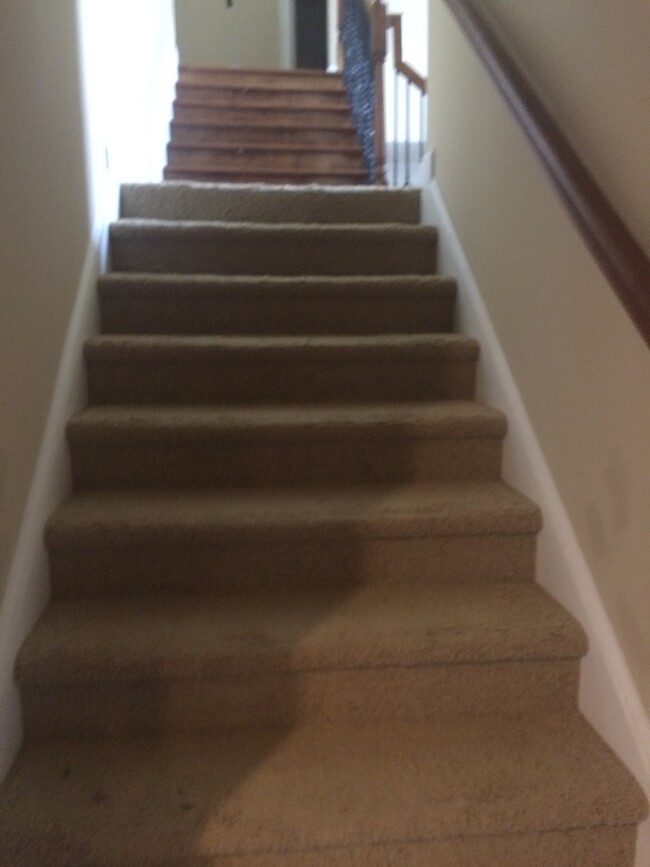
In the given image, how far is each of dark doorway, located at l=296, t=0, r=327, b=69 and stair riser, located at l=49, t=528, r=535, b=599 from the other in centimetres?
561

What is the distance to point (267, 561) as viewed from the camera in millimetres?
1497

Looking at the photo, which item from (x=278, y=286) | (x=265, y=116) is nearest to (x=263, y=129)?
(x=265, y=116)

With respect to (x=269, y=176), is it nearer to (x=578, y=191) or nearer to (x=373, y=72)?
(x=373, y=72)

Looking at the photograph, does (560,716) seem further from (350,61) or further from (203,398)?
(350,61)

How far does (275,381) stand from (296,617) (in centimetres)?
73

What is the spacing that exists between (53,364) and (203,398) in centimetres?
42

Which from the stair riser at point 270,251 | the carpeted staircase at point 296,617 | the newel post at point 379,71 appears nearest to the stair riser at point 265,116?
the newel post at point 379,71

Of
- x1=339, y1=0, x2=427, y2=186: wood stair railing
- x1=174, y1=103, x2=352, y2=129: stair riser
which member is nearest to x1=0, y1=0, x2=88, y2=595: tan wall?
x1=339, y1=0, x2=427, y2=186: wood stair railing

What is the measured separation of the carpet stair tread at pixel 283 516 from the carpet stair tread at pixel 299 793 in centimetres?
40

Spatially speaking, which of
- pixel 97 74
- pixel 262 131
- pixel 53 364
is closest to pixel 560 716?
pixel 53 364

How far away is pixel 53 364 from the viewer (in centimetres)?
158

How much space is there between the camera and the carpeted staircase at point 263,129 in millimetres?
4082

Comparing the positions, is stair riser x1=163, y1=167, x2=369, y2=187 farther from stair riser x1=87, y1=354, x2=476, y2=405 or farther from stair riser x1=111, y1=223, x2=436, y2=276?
stair riser x1=87, y1=354, x2=476, y2=405

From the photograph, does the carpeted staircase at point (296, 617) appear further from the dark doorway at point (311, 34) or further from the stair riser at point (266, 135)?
the dark doorway at point (311, 34)
